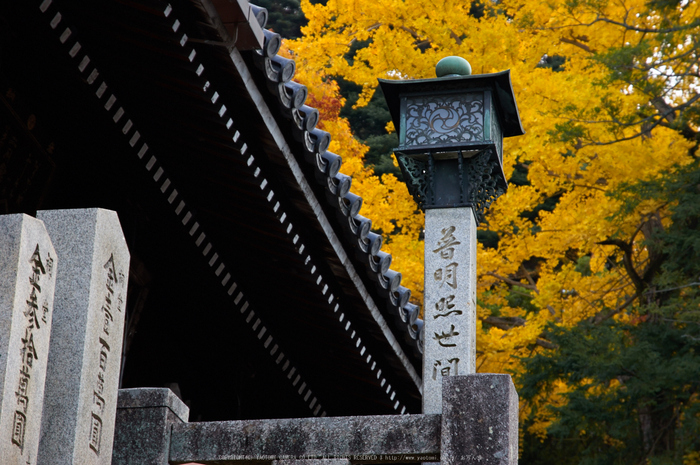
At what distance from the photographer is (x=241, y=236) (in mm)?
6023

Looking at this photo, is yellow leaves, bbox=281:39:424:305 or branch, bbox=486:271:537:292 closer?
yellow leaves, bbox=281:39:424:305

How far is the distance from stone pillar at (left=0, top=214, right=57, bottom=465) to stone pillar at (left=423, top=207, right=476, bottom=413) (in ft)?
14.3

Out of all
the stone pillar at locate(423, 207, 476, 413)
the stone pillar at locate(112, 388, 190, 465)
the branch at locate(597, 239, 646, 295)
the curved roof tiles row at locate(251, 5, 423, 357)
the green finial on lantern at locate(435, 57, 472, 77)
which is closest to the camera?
the stone pillar at locate(112, 388, 190, 465)

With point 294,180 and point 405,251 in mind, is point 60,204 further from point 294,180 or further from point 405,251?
point 405,251

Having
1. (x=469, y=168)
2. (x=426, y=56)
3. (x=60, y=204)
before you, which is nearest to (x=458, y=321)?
(x=469, y=168)

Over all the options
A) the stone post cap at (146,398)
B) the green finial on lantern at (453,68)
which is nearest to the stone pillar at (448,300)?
the green finial on lantern at (453,68)

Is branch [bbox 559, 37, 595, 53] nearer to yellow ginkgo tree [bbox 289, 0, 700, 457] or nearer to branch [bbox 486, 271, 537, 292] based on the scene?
yellow ginkgo tree [bbox 289, 0, 700, 457]

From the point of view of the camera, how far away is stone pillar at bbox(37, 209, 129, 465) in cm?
333

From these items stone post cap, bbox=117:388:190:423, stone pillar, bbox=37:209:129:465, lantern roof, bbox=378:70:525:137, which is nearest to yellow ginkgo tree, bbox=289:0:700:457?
lantern roof, bbox=378:70:525:137

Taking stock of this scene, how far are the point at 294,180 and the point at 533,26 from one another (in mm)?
9420

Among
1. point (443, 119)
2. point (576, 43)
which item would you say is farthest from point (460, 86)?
point (576, 43)

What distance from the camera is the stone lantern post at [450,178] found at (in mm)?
7133

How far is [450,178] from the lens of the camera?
7598 millimetres

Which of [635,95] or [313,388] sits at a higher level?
[635,95]
